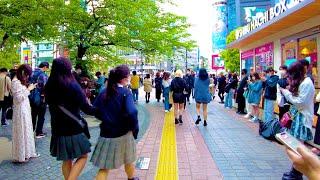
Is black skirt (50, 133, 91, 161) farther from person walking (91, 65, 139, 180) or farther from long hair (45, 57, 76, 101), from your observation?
long hair (45, 57, 76, 101)

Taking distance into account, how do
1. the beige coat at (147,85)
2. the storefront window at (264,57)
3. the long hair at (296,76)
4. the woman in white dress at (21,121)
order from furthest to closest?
the beige coat at (147,85) → the storefront window at (264,57) → the woman in white dress at (21,121) → the long hair at (296,76)

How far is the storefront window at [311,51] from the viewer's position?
39.2ft

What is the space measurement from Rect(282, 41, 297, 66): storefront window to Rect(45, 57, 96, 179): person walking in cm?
1047

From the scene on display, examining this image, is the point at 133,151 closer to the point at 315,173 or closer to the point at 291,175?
the point at 291,175

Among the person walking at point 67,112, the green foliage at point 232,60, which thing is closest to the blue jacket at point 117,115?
the person walking at point 67,112

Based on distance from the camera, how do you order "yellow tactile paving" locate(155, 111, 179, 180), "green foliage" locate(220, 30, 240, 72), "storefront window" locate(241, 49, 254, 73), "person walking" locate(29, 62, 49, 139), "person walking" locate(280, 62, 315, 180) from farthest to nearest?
"green foliage" locate(220, 30, 240, 72) → "storefront window" locate(241, 49, 254, 73) → "person walking" locate(29, 62, 49, 139) → "yellow tactile paving" locate(155, 111, 179, 180) → "person walking" locate(280, 62, 315, 180)

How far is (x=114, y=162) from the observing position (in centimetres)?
459

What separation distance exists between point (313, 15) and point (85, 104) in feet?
28.6

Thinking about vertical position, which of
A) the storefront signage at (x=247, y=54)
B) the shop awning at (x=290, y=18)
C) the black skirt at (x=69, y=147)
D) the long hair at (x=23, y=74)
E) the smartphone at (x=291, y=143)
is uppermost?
the shop awning at (x=290, y=18)

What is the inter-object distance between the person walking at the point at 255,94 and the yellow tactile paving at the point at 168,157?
292 cm

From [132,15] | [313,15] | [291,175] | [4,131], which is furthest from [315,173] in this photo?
[132,15]

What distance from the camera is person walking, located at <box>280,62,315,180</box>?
519cm

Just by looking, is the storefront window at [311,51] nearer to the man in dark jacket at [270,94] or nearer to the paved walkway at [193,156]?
the man in dark jacket at [270,94]

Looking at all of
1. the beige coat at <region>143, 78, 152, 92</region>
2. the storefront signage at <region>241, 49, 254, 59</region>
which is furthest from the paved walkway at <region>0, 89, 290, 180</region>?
the storefront signage at <region>241, 49, 254, 59</region>
